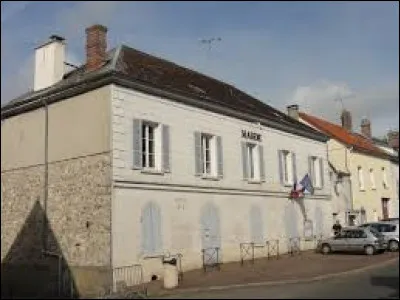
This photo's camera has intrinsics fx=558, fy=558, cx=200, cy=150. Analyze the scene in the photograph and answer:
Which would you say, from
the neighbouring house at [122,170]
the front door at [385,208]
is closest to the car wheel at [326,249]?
the neighbouring house at [122,170]

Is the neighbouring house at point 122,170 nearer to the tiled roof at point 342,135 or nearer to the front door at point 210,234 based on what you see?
the front door at point 210,234

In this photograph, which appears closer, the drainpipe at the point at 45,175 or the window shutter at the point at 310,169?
the drainpipe at the point at 45,175

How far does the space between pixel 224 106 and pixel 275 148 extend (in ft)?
17.0

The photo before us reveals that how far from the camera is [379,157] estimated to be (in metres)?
44.7

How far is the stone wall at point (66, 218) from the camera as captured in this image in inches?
765

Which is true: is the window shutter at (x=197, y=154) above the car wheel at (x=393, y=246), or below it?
above

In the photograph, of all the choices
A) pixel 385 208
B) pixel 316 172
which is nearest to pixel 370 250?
pixel 316 172

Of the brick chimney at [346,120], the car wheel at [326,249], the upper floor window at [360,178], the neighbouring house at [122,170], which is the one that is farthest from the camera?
the brick chimney at [346,120]

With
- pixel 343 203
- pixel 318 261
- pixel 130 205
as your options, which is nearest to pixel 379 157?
pixel 343 203

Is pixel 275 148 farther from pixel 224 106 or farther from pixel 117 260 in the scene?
pixel 117 260

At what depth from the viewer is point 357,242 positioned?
28.2 meters

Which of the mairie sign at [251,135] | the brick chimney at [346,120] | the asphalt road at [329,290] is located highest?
the brick chimney at [346,120]

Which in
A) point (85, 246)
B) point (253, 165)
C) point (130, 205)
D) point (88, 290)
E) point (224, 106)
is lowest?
point (88, 290)

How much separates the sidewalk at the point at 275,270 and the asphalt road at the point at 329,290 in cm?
117
